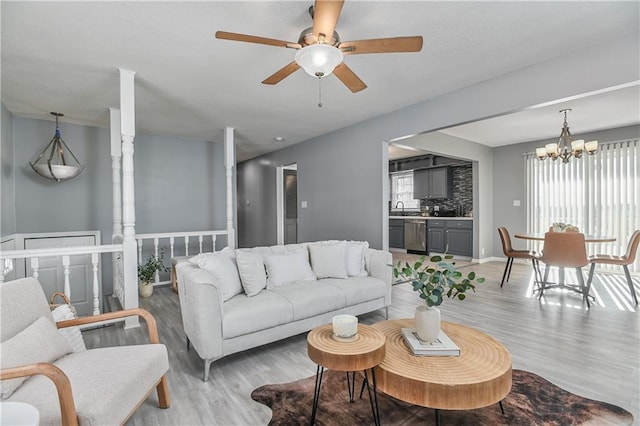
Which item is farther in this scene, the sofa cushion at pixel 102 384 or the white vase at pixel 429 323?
the white vase at pixel 429 323

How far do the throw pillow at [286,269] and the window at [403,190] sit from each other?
6.07 meters

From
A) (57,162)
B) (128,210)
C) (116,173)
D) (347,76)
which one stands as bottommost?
(128,210)

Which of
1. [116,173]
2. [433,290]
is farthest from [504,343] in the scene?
[116,173]

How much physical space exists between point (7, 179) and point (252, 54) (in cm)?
384

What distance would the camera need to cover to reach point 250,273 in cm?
264

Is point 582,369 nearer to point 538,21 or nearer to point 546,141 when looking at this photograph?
point 538,21

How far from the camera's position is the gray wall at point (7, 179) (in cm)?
372

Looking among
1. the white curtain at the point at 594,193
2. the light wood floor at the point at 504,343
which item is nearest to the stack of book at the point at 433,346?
the light wood floor at the point at 504,343

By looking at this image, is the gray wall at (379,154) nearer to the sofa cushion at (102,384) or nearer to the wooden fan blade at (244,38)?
the wooden fan blade at (244,38)

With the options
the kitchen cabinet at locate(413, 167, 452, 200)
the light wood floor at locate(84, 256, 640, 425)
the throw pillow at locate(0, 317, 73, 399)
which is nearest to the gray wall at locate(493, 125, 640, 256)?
the kitchen cabinet at locate(413, 167, 452, 200)

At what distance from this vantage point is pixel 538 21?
2.26 meters

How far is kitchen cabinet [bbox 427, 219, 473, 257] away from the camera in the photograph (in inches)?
268

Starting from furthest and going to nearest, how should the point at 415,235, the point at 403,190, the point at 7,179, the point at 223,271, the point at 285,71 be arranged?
the point at 403,190
the point at 415,235
the point at 7,179
the point at 223,271
the point at 285,71

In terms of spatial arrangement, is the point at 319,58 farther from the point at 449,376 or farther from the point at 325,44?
the point at 449,376
